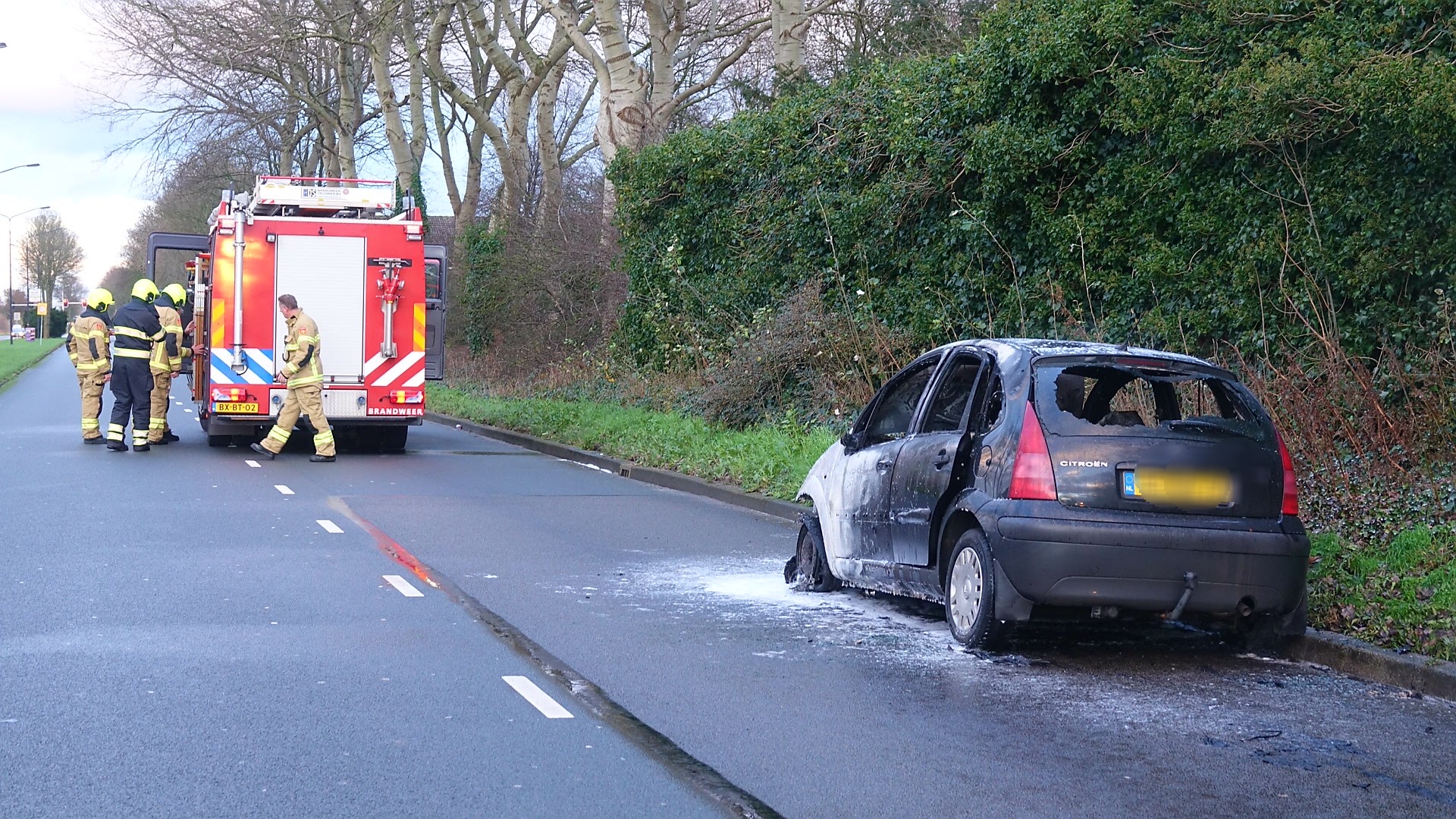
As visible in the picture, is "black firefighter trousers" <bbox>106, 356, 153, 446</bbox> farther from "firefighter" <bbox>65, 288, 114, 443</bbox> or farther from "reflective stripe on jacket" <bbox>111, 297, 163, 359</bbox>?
"firefighter" <bbox>65, 288, 114, 443</bbox>

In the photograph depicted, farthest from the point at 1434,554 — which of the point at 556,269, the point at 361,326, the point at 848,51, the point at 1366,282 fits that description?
the point at 556,269

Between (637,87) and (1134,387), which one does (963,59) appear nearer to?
(1134,387)

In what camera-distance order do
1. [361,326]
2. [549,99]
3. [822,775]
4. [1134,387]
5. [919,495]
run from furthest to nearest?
[549,99], [361,326], [1134,387], [919,495], [822,775]

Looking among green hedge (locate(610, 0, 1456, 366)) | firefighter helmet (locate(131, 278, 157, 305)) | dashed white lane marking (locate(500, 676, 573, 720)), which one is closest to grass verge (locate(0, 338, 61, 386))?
firefighter helmet (locate(131, 278, 157, 305))

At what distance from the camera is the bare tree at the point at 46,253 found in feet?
393

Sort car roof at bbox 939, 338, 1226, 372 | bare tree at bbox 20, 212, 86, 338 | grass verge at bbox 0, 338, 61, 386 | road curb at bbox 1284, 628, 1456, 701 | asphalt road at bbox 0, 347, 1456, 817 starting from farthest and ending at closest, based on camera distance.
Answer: bare tree at bbox 20, 212, 86, 338 → grass verge at bbox 0, 338, 61, 386 → car roof at bbox 939, 338, 1226, 372 → road curb at bbox 1284, 628, 1456, 701 → asphalt road at bbox 0, 347, 1456, 817

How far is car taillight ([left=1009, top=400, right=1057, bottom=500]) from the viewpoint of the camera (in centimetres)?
713

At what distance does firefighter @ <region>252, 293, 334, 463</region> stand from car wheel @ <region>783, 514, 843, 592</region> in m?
9.85

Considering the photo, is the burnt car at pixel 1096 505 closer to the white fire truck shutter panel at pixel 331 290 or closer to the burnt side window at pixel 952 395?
the burnt side window at pixel 952 395

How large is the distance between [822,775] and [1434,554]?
441 cm

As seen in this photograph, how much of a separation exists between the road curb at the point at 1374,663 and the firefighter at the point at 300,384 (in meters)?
13.0

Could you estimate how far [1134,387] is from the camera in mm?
9711

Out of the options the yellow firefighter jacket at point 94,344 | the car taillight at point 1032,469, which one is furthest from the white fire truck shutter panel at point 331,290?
the car taillight at point 1032,469

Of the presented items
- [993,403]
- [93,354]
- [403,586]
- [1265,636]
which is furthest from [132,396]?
[1265,636]
